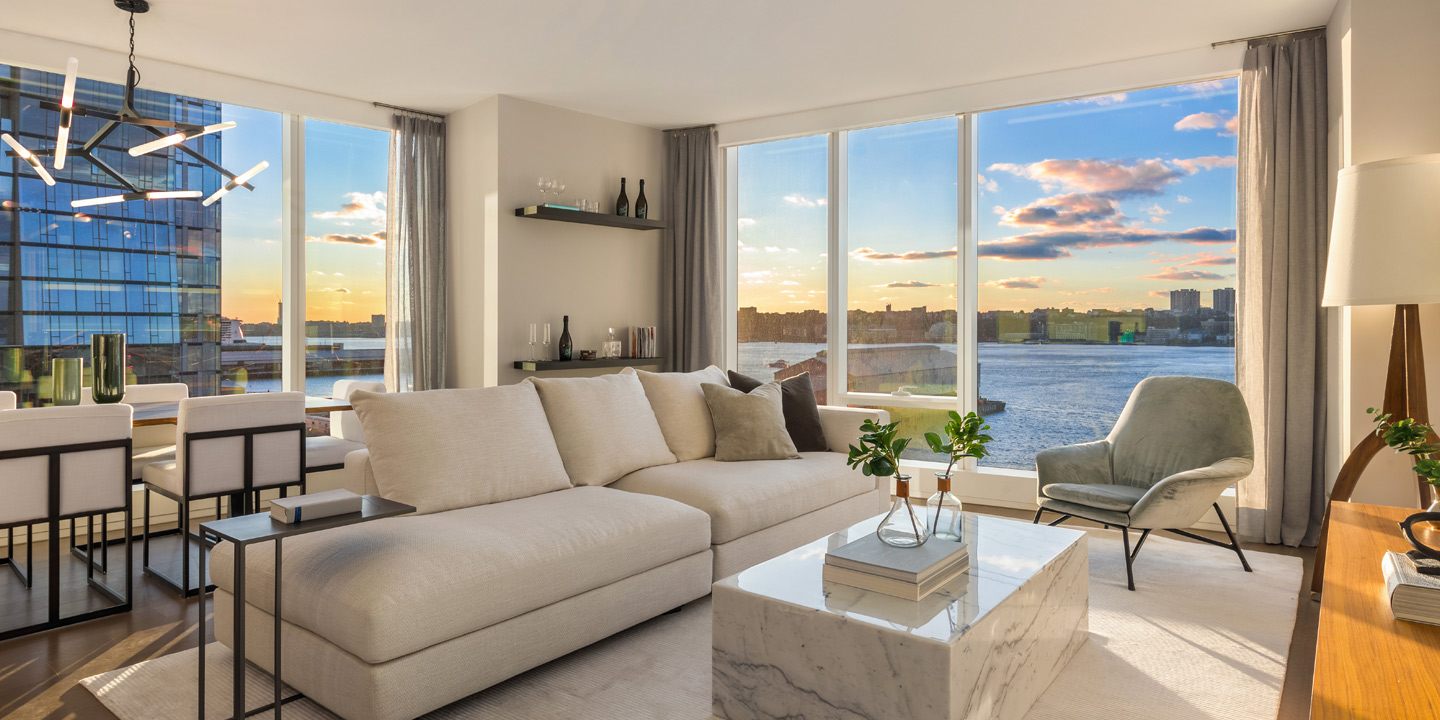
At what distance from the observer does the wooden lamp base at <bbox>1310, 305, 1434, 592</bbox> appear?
121 inches

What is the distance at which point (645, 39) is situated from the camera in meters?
4.32

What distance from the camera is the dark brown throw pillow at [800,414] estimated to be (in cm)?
429

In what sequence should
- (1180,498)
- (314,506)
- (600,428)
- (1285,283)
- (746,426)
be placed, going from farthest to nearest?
(1285,283)
(746,426)
(600,428)
(1180,498)
(314,506)

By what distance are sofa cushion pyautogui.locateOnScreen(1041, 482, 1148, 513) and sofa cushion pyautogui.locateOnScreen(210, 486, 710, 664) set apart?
1.74m

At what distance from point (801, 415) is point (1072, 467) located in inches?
53.2

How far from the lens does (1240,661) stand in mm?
2656

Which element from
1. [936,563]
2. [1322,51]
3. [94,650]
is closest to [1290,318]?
[1322,51]

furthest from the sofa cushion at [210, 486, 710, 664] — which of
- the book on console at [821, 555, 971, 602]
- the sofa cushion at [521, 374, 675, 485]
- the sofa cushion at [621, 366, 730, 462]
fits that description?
the sofa cushion at [621, 366, 730, 462]

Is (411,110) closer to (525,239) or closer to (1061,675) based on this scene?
(525,239)

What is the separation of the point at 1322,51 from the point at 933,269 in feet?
7.61

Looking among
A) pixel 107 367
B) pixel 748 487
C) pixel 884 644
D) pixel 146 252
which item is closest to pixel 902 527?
pixel 884 644

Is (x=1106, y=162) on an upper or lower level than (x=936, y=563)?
upper

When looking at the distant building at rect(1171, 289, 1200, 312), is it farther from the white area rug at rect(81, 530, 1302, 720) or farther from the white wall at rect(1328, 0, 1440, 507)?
the white area rug at rect(81, 530, 1302, 720)

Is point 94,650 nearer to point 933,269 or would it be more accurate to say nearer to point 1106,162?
point 933,269
